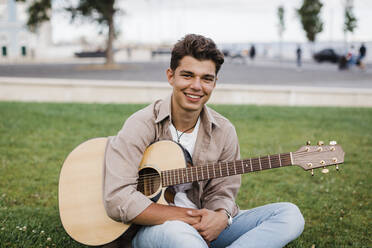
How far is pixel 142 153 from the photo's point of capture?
2945 mm

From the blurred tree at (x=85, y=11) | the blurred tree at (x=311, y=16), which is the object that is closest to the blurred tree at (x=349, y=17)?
the blurred tree at (x=311, y=16)

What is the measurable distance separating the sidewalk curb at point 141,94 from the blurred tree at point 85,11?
16.7 meters

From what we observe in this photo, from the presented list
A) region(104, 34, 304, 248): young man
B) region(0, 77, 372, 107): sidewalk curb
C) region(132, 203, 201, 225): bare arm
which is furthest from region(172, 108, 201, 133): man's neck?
region(0, 77, 372, 107): sidewalk curb

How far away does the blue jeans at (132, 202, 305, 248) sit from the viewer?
101 inches

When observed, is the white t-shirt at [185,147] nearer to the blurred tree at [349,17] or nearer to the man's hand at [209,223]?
the man's hand at [209,223]

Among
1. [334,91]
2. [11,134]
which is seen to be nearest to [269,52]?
[334,91]

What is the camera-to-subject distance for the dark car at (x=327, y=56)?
39.4m

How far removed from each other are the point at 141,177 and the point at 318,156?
48.7 inches

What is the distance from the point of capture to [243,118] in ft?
31.2

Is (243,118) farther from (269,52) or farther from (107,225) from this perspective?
(269,52)

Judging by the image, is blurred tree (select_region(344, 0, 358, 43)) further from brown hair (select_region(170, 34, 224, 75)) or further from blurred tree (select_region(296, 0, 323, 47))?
brown hair (select_region(170, 34, 224, 75))

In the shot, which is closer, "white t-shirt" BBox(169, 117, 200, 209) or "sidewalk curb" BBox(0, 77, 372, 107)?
"white t-shirt" BBox(169, 117, 200, 209)

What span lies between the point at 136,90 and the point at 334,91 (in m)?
5.75

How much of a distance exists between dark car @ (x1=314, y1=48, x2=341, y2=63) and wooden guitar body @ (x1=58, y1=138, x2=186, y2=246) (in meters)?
39.2
